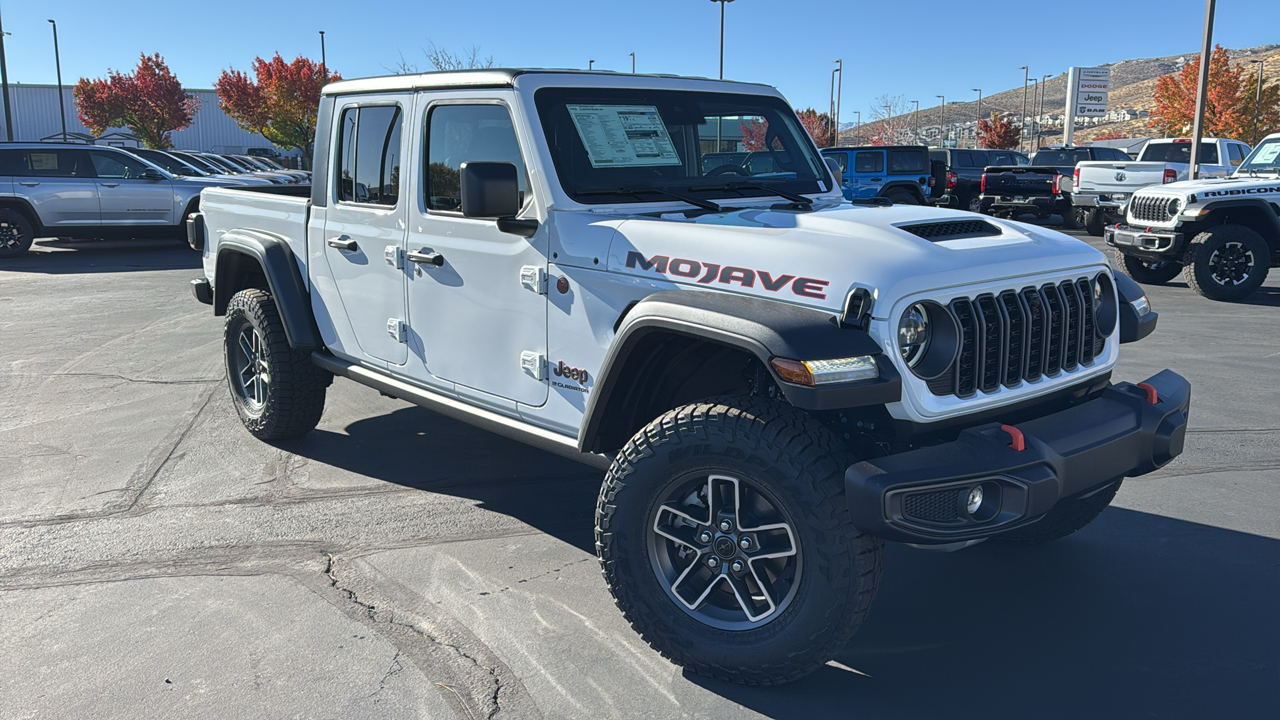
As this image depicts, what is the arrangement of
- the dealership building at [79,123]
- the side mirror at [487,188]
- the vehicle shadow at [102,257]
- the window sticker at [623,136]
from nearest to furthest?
the side mirror at [487,188] → the window sticker at [623,136] → the vehicle shadow at [102,257] → the dealership building at [79,123]

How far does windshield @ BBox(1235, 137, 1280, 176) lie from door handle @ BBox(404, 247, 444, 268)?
1162cm

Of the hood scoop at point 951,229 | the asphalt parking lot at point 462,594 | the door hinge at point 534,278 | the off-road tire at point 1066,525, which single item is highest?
the hood scoop at point 951,229

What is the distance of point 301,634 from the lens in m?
3.38

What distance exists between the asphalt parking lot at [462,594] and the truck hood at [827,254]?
1239 mm

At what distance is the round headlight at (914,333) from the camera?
2.87 meters

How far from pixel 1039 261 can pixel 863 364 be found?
892mm

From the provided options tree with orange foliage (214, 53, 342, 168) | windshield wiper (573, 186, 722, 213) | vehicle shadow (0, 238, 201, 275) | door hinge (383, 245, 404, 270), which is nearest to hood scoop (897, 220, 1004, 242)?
windshield wiper (573, 186, 722, 213)

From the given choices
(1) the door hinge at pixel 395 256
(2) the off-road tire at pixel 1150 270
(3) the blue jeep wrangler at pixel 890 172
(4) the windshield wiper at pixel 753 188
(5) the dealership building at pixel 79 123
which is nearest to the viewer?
(4) the windshield wiper at pixel 753 188

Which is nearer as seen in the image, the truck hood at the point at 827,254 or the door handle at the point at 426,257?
the truck hood at the point at 827,254

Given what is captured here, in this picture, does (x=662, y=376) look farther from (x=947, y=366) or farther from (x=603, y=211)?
(x=947, y=366)

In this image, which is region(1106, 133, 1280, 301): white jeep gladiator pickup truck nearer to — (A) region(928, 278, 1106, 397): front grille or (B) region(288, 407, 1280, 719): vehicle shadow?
(B) region(288, 407, 1280, 719): vehicle shadow

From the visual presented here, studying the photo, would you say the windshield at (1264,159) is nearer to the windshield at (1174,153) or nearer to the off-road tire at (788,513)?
the windshield at (1174,153)

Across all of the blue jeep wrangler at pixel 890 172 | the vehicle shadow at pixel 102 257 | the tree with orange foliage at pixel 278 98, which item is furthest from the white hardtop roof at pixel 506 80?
the tree with orange foliage at pixel 278 98

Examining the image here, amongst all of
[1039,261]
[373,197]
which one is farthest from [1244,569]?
[373,197]
